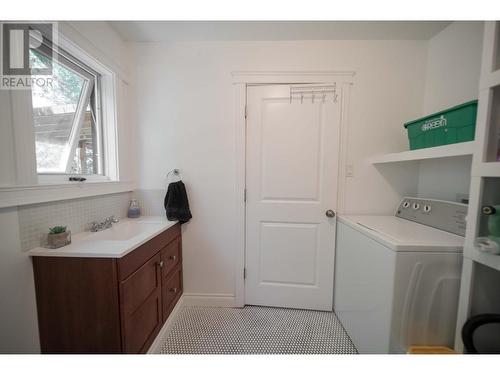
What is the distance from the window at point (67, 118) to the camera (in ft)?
3.95

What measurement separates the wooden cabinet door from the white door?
0.81 metres

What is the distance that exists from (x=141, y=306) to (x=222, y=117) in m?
1.60

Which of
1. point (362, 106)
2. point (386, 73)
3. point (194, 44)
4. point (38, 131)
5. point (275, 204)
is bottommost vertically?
point (275, 204)

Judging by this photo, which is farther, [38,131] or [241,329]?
[241,329]

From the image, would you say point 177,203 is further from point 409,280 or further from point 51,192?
point 409,280

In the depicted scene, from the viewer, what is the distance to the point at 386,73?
1.65m

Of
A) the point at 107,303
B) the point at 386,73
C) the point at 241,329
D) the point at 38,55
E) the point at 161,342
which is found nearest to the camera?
the point at 107,303

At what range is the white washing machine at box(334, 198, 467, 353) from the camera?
0.97 metres

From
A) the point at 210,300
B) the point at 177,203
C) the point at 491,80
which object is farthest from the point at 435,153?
the point at 210,300

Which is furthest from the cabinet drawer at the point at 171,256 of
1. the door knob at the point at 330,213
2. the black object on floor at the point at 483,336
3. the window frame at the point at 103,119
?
the black object on floor at the point at 483,336

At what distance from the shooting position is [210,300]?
182 centimetres
